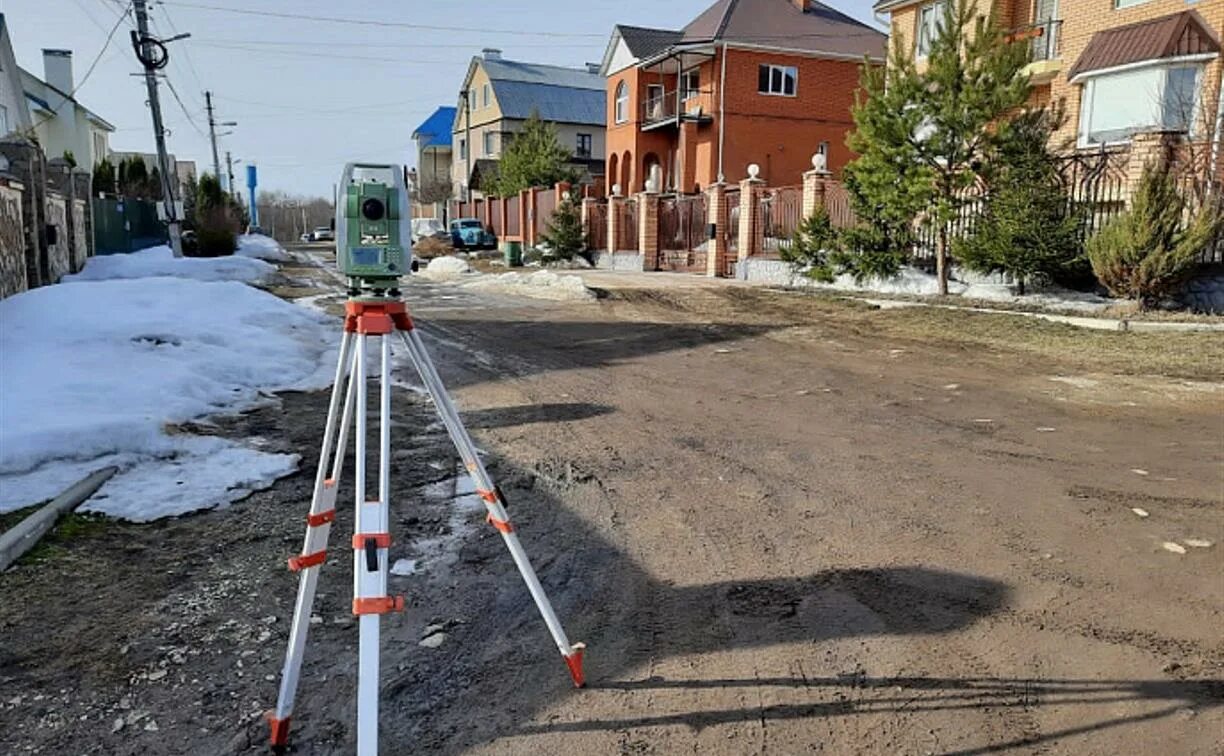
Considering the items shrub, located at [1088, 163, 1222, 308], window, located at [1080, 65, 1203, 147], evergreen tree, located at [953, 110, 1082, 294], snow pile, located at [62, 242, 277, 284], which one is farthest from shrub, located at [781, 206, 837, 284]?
snow pile, located at [62, 242, 277, 284]

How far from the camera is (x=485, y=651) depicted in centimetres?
319

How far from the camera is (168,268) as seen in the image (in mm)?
21781

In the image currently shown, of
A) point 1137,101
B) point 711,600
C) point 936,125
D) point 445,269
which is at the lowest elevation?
point 711,600

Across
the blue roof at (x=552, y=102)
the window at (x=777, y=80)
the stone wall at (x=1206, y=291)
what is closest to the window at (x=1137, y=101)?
the stone wall at (x=1206, y=291)

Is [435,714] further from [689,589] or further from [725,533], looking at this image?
[725,533]

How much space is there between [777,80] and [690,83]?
3807 millimetres

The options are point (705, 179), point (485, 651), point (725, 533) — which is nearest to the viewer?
point (485, 651)

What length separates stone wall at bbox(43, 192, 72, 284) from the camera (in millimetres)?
15930

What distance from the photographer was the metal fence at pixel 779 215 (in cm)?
2022

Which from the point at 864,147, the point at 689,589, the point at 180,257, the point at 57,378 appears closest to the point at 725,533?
the point at 689,589

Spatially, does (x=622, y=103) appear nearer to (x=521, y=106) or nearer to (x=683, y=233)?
(x=683, y=233)

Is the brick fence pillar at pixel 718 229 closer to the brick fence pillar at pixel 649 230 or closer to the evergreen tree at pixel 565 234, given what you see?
the brick fence pillar at pixel 649 230

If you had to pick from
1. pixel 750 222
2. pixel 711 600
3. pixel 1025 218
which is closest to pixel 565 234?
pixel 750 222

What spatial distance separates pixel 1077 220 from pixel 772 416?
9114 millimetres
